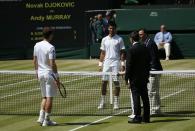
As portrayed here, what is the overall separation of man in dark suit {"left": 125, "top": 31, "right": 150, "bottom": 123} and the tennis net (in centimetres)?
77

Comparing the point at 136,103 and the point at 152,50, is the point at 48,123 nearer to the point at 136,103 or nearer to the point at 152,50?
the point at 136,103

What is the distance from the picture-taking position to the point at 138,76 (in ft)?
43.0

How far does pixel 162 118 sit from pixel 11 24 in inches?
791

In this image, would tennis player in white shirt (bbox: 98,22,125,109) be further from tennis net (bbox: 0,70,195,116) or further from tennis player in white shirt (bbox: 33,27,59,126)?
tennis player in white shirt (bbox: 33,27,59,126)

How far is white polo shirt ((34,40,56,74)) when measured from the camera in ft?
42.4

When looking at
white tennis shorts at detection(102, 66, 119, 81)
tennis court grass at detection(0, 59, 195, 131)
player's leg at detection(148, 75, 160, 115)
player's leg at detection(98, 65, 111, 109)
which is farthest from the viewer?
player's leg at detection(98, 65, 111, 109)

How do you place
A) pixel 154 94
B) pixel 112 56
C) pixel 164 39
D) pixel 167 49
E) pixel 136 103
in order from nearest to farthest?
pixel 136 103 → pixel 154 94 → pixel 112 56 → pixel 167 49 → pixel 164 39

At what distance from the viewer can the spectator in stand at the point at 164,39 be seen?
90.4 feet

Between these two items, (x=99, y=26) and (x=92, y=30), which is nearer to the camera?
(x=99, y=26)

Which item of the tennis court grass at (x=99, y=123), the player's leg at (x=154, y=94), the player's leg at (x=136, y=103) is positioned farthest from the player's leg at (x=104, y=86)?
the player's leg at (x=136, y=103)

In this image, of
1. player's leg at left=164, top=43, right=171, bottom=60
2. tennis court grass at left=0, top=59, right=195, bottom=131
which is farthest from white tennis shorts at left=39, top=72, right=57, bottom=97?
player's leg at left=164, top=43, right=171, bottom=60

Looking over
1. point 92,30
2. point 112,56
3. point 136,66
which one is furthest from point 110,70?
point 92,30

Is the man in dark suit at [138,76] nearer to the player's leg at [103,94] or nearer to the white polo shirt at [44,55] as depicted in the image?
the white polo shirt at [44,55]

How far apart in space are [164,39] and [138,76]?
14.9 meters
